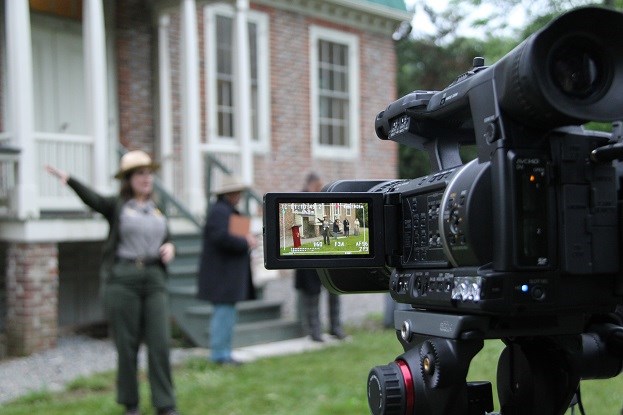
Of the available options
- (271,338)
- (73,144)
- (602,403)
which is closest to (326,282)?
(602,403)

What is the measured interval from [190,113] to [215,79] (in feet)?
5.14

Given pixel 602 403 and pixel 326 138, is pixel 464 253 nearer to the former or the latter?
pixel 602 403

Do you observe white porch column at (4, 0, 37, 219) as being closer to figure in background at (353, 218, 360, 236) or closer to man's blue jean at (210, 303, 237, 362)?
man's blue jean at (210, 303, 237, 362)

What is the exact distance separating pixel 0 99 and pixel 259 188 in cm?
377

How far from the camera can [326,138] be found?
39.4ft

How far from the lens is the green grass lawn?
16.7 ft

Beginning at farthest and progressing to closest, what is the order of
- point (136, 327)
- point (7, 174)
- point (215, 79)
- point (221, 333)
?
point (215, 79)
point (7, 174)
point (221, 333)
point (136, 327)

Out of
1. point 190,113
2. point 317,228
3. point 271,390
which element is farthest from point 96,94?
point 317,228

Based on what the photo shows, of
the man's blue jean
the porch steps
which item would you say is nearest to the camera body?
the man's blue jean

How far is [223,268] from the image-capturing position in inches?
263

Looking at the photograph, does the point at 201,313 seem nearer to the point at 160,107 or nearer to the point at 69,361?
the point at 69,361

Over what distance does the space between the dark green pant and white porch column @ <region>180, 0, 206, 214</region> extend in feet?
13.4

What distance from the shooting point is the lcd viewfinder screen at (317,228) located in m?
2.00

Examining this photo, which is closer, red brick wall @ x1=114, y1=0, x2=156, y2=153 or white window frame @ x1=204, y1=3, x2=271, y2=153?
red brick wall @ x1=114, y1=0, x2=156, y2=153
